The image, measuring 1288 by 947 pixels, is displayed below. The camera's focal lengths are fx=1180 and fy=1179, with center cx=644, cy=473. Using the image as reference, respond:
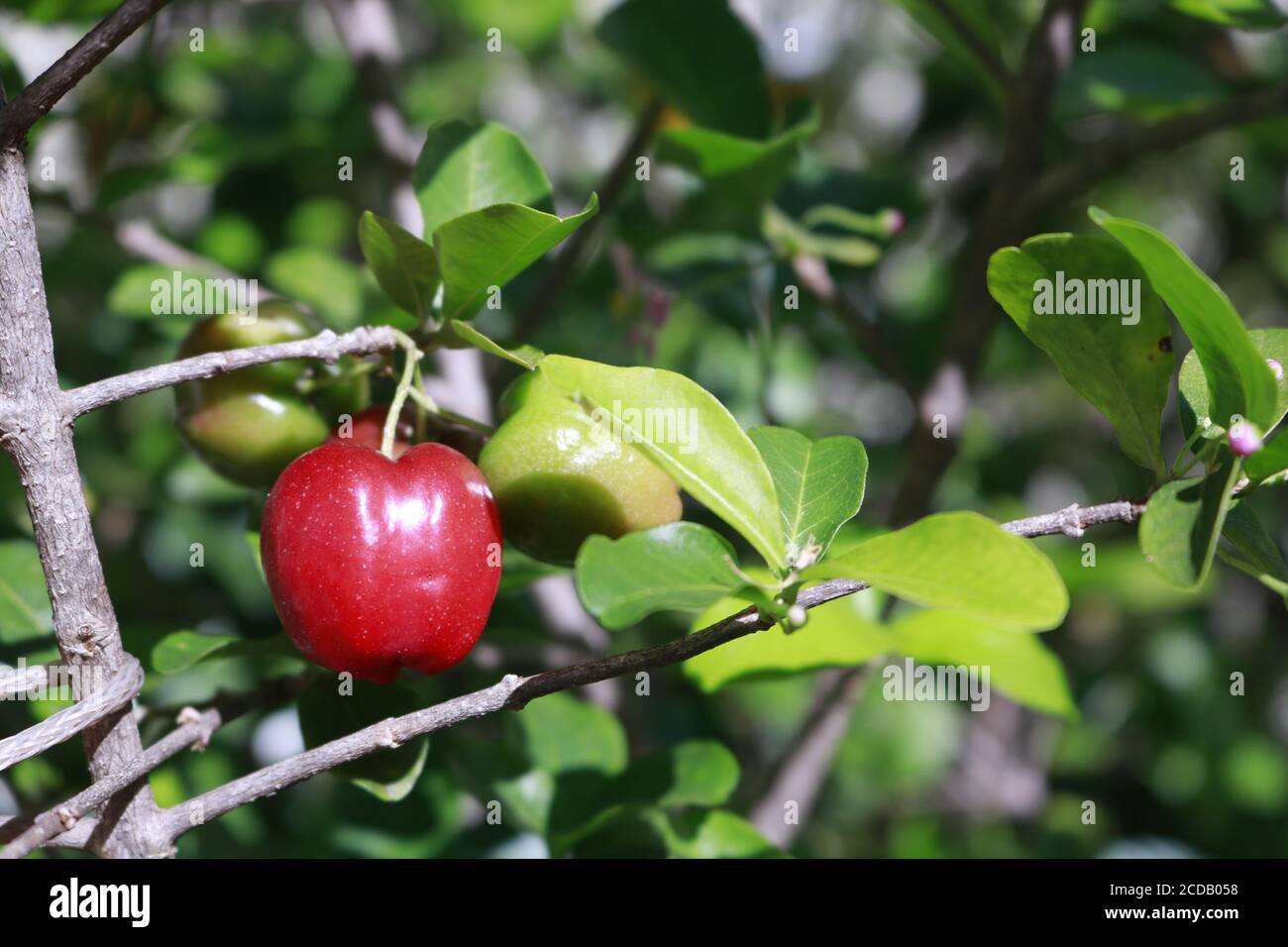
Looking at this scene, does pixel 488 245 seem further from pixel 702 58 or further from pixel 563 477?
pixel 702 58

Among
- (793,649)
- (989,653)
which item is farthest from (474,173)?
(989,653)

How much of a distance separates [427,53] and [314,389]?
6.38 feet

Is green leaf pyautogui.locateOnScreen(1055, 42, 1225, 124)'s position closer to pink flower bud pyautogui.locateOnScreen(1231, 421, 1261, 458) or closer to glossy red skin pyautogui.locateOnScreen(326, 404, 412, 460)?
pink flower bud pyautogui.locateOnScreen(1231, 421, 1261, 458)

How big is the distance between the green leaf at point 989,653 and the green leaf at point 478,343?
1.80 ft

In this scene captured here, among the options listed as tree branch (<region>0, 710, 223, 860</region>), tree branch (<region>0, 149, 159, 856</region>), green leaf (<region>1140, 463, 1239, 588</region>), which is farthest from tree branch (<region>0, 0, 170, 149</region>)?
green leaf (<region>1140, 463, 1239, 588</region>)

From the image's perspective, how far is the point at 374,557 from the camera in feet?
2.36

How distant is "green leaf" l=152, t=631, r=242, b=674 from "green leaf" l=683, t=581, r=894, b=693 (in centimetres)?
38

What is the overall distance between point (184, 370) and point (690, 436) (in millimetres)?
294

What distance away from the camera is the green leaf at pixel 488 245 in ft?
2.37

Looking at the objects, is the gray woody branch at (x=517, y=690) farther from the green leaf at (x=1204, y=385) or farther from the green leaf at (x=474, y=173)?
the green leaf at (x=474, y=173)

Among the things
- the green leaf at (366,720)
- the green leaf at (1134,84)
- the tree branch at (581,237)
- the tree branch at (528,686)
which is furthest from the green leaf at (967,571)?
the green leaf at (1134,84)

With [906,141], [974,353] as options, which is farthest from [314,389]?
[906,141]

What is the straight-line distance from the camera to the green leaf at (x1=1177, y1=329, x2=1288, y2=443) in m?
0.71
